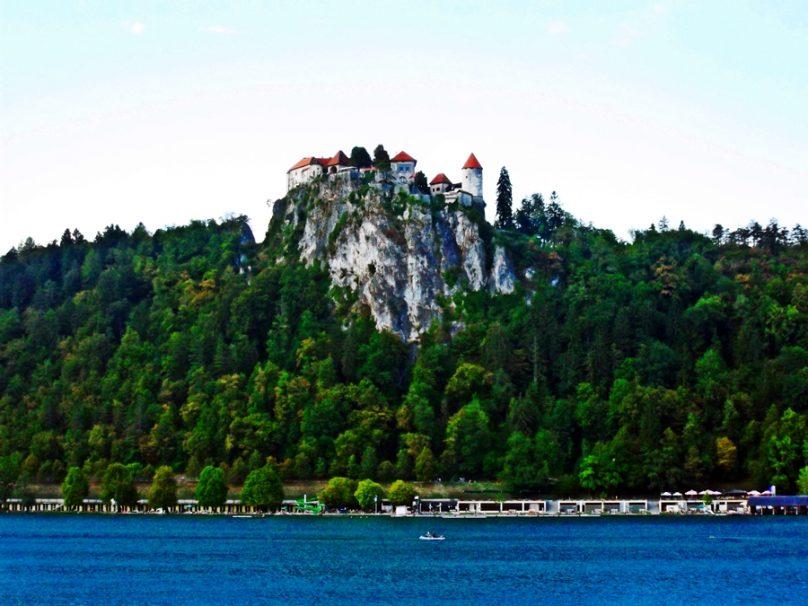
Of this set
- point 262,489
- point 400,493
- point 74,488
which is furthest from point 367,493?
point 74,488

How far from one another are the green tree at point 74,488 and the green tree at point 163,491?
9.26m

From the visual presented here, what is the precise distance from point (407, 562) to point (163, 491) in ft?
205

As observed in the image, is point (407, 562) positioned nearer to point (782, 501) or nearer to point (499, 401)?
point (782, 501)

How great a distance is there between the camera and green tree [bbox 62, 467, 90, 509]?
171250 millimetres

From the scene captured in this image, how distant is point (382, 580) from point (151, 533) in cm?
5031

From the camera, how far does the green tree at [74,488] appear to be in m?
171

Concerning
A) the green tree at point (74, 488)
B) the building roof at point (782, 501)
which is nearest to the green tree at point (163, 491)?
the green tree at point (74, 488)

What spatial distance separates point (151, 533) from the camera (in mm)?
143250

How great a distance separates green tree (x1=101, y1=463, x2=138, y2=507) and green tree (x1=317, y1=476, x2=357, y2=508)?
22275 millimetres

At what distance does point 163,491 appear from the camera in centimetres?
16612

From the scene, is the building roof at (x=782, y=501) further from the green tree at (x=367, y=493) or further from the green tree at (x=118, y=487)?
the green tree at (x=118, y=487)

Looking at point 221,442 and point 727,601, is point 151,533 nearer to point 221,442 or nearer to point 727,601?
point 221,442

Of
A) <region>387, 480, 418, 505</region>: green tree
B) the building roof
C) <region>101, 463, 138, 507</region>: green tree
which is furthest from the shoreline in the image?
<region>101, 463, 138, 507</region>: green tree

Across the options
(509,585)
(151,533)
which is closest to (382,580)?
(509,585)
